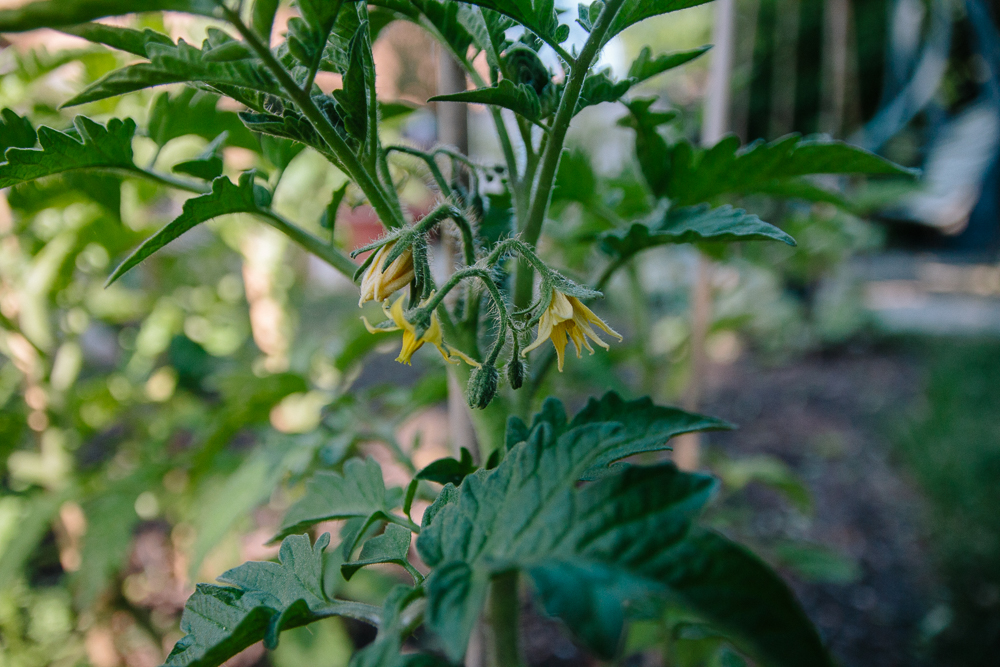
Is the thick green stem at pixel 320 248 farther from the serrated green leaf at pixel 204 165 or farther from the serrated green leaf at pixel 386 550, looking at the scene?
the serrated green leaf at pixel 386 550

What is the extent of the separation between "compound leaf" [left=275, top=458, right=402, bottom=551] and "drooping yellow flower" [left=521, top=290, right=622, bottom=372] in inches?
6.9

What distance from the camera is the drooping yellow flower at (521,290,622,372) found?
42 centimetres

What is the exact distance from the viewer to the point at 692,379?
130 centimetres

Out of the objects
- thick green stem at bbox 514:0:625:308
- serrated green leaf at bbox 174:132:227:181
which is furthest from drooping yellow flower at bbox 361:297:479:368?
serrated green leaf at bbox 174:132:227:181

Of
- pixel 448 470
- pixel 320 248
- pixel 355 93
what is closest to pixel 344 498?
pixel 448 470

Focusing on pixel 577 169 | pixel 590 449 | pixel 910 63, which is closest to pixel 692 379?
pixel 577 169

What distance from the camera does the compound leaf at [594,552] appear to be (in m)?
0.27

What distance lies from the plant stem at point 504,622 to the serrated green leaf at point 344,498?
11 cm

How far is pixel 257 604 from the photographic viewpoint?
0.38m

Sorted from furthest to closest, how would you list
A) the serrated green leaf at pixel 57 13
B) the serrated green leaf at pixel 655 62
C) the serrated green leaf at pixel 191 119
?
the serrated green leaf at pixel 191 119, the serrated green leaf at pixel 655 62, the serrated green leaf at pixel 57 13

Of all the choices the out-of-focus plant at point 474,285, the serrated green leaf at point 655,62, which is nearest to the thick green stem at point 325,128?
the out-of-focus plant at point 474,285

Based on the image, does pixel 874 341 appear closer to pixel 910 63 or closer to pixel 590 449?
pixel 910 63

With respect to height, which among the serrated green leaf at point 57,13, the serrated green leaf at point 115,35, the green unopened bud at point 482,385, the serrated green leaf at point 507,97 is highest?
the serrated green leaf at point 115,35

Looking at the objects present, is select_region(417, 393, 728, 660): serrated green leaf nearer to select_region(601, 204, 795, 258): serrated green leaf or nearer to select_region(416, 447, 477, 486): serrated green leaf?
select_region(416, 447, 477, 486): serrated green leaf
